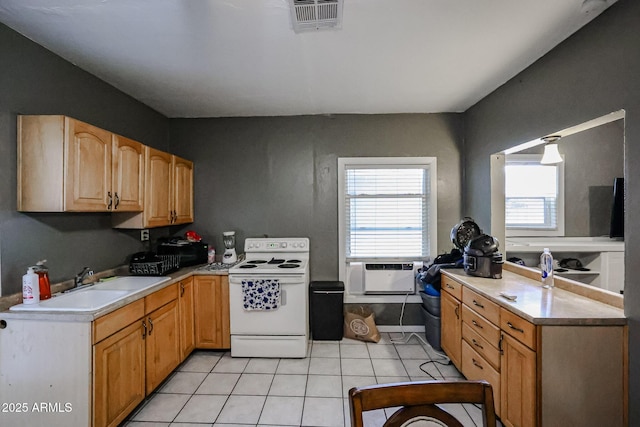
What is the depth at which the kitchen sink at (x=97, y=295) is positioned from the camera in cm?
177

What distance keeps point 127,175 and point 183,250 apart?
100 centimetres

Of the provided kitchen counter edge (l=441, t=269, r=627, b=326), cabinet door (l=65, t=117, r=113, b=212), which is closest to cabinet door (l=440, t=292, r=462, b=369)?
kitchen counter edge (l=441, t=269, r=627, b=326)

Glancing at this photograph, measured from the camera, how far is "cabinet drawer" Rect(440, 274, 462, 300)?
2562 millimetres

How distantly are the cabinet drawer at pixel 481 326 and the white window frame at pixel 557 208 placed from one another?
4.22 feet

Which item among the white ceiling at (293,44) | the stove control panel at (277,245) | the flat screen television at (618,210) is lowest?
the stove control panel at (277,245)

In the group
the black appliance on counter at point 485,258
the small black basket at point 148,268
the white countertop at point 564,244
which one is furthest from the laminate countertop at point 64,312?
the white countertop at point 564,244

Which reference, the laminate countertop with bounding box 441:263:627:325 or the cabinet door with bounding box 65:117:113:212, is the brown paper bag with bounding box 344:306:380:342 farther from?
the cabinet door with bounding box 65:117:113:212

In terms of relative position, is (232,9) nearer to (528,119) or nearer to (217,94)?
(217,94)

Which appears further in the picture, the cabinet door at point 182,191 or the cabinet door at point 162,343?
the cabinet door at point 182,191

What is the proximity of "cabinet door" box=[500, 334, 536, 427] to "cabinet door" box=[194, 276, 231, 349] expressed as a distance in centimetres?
235

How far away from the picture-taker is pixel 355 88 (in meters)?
2.85

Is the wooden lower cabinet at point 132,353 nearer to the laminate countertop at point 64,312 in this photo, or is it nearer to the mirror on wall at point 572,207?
the laminate countertop at point 64,312

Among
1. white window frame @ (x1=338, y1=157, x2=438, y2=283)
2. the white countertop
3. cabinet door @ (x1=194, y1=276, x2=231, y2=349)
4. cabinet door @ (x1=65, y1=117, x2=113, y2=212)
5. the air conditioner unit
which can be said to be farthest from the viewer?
white window frame @ (x1=338, y1=157, x2=438, y2=283)

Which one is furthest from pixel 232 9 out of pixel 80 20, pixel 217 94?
pixel 217 94
